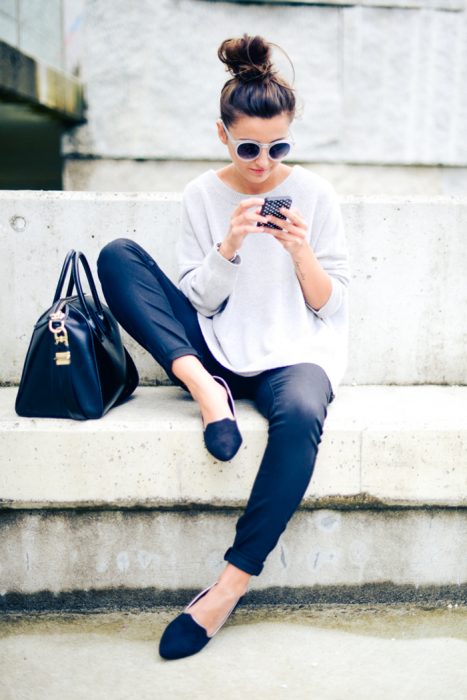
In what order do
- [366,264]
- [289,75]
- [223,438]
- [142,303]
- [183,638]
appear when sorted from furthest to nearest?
[289,75] < [366,264] < [142,303] < [223,438] < [183,638]

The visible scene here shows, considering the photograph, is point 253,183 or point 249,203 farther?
point 253,183

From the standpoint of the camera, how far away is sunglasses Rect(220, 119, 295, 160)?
2.08 m

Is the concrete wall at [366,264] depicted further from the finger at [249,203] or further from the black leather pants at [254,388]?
the finger at [249,203]

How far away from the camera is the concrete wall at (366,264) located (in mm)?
2785

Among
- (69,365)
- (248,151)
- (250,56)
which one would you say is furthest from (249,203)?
(69,365)

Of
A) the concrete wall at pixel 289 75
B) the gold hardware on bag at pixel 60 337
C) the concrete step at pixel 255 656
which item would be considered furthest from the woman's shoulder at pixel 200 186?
the concrete wall at pixel 289 75

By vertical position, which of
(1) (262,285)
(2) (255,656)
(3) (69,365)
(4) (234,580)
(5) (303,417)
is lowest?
(2) (255,656)

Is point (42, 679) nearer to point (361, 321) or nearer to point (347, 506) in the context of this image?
point (347, 506)

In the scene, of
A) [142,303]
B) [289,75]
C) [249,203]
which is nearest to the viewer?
[249,203]

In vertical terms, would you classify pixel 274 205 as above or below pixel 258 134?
below

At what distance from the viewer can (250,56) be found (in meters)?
2.10

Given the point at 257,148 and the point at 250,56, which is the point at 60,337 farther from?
the point at 250,56

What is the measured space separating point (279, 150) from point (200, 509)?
1.07 meters

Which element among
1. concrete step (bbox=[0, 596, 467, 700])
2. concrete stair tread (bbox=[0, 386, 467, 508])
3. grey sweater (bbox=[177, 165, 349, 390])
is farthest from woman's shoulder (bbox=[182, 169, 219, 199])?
concrete step (bbox=[0, 596, 467, 700])
